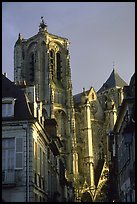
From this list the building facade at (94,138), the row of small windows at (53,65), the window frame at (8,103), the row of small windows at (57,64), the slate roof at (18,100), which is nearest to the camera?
the slate roof at (18,100)

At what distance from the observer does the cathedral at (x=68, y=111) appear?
200 feet

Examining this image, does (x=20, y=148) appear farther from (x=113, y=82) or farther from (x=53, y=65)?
(x=113, y=82)

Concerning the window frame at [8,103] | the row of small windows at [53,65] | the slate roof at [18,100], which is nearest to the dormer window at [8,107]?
the window frame at [8,103]

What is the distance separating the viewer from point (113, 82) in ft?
250

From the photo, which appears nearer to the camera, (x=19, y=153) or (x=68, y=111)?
(x=19, y=153)

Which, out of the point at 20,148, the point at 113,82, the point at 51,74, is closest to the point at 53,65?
the point at 51,74

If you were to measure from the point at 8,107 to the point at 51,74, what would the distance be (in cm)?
4363

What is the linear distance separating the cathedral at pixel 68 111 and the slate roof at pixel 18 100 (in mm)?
36718

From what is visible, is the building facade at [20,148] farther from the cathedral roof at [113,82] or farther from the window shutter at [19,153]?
the cathedral roof at [113,82]

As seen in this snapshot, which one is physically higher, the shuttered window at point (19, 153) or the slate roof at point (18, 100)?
the slate roof at point (18, 100)

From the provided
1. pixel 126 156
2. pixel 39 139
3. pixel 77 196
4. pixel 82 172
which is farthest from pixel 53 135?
pixel 82 172

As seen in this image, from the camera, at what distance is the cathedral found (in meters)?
61.0

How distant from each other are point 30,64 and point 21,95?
44865 mm

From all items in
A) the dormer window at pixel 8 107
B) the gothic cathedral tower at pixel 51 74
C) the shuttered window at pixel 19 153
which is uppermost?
the gothic cathedral tower at pixel 51 74
